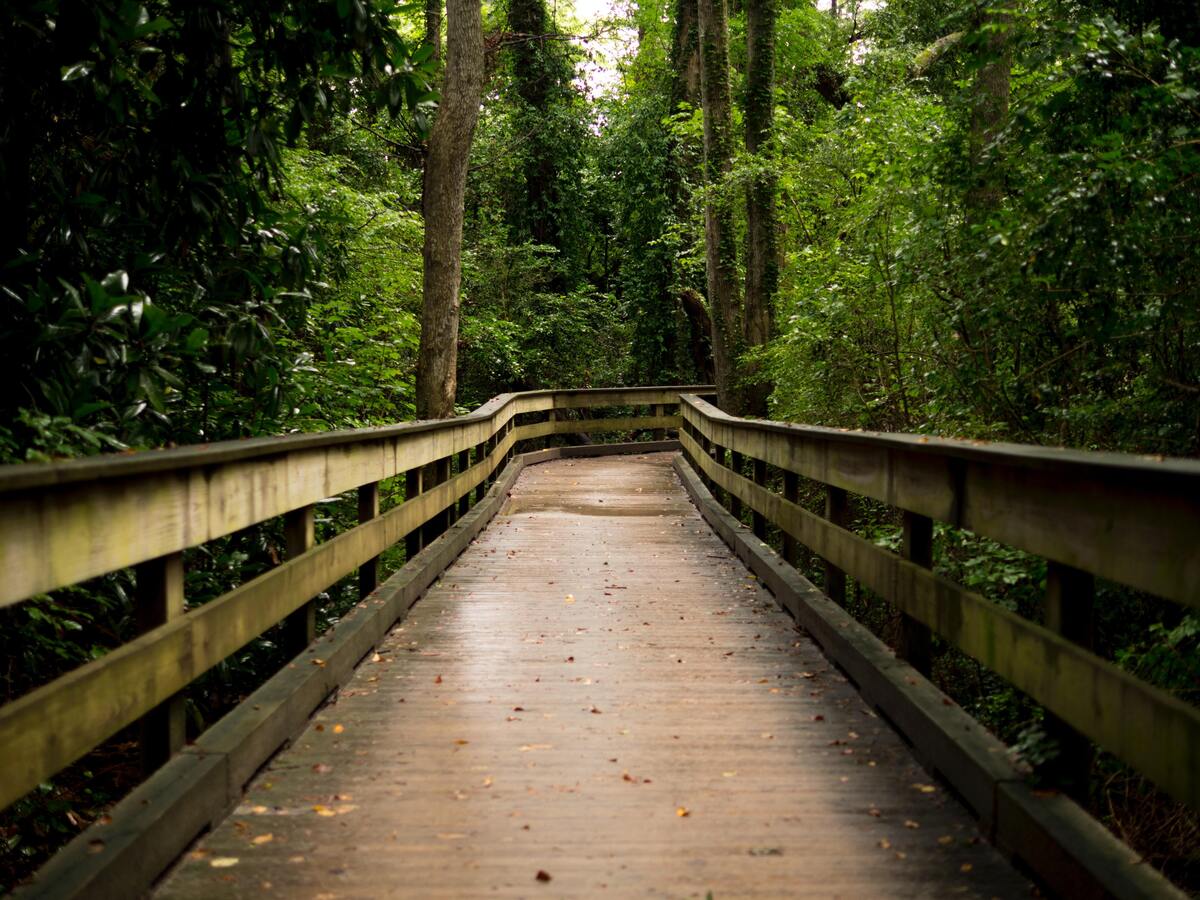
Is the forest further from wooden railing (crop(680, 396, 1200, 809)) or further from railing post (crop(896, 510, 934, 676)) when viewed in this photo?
railing post (crop(896, 510, 934, 676))

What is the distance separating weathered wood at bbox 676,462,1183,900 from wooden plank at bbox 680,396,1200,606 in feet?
Answer: 2.12

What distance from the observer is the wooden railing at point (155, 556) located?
2432 millimetres

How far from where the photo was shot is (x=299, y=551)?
483 cm

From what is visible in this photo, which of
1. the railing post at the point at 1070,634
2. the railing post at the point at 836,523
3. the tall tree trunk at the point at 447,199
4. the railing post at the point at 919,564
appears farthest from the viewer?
the tall tree trunk at the point at 447,199

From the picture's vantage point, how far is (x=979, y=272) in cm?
767

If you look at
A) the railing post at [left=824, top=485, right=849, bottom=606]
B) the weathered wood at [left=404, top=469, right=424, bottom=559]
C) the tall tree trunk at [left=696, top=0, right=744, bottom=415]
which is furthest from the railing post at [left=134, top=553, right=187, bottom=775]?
the tall tree trunk at [left=696, top=0, right=744, bottom=415]

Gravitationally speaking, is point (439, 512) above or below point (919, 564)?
below

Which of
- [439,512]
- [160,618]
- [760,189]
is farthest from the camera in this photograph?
[760,189]

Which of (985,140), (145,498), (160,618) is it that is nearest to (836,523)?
(160,618)

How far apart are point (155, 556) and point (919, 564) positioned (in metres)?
2.80

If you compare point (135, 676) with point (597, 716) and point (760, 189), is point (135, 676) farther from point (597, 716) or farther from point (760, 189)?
point (760, 189)

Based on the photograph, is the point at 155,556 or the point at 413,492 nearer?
the point at 155,556

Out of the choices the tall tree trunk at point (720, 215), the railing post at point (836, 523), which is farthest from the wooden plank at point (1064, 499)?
the tall tree trunk at point (720, 215)

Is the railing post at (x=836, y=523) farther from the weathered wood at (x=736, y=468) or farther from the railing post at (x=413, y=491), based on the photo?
the weathered wood at (x=736, y=468)
